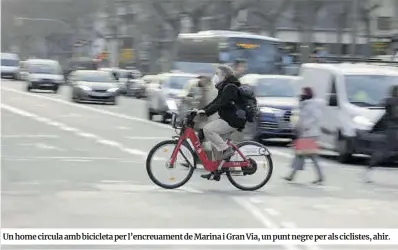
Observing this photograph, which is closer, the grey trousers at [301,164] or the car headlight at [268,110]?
the grey trousers at [301,164]

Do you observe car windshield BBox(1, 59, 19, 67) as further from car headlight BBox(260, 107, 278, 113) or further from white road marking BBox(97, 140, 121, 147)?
white road marking BBox(97, 140, 121, 147)

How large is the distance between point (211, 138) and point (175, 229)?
3.47m

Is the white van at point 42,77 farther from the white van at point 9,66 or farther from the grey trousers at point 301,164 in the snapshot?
the grey trousers at point 301,164

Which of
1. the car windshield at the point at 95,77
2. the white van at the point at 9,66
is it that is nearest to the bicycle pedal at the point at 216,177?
the car windshield at the point at 95,77

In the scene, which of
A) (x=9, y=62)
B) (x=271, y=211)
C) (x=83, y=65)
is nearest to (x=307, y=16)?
(x=9, y=62)

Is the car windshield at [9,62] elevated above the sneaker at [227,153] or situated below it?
above

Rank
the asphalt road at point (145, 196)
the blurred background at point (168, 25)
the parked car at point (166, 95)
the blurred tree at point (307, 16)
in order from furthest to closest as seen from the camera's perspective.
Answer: the blurred background at point (168, 25)
the blurred tree at point (307, 16)
the parked car at point (166, 95)
the asphalt road at point (145, 196)

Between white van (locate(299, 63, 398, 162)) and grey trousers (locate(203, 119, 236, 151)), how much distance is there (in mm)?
5881

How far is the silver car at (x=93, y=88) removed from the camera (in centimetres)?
3962

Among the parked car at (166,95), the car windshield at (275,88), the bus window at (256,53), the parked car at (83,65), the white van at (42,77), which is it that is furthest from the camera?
the parked car at (83,65)

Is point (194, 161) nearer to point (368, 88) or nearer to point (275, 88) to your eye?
point (368, 88)

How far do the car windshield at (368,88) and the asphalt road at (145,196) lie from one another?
133 cm

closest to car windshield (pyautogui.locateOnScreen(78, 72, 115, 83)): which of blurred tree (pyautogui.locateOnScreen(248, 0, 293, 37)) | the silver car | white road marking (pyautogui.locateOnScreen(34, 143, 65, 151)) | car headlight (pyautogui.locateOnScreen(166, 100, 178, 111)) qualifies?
the silver car

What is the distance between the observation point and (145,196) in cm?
1191
